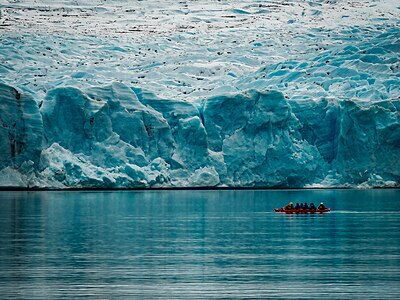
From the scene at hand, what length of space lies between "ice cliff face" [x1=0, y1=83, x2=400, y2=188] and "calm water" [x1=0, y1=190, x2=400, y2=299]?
63.4 feet

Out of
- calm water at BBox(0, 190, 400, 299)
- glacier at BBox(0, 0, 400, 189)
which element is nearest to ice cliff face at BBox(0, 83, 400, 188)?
glacier at BBox(0, 0, 400, 189)

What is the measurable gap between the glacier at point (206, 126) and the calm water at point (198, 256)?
1991cm

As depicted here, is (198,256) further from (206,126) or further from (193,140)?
(206,126)

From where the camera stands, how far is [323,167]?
65750 millimetres

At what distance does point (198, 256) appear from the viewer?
25.0 meters

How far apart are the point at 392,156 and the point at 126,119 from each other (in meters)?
17.5

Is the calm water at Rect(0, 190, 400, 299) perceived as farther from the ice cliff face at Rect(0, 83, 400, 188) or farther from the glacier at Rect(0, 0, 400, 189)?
the glacier at Rect(0, 0, 400, 189)

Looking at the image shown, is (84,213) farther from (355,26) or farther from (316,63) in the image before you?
(355,26)

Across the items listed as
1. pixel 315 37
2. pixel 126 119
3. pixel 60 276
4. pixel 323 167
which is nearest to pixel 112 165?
pixel 126 119

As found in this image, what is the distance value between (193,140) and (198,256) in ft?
130

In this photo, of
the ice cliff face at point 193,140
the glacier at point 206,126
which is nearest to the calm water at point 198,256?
the ice cliff face at point 193,140

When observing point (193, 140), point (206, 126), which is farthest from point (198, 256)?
point (206, 126)

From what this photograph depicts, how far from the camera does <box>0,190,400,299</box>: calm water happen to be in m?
19.5

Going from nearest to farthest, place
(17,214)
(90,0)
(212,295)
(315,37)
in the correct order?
(212,295) → (17,214) → (315,37) → (90,0)
